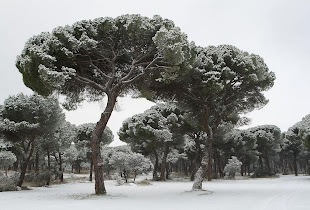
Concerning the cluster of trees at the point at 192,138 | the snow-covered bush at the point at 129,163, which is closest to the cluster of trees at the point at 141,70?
the cluster of trees at the point at 192,138

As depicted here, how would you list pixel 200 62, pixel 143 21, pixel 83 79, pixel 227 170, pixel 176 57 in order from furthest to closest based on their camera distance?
pixel 227 170
pixel 200 62
pixel 83 79
pixel 143 21
pixel 176 57

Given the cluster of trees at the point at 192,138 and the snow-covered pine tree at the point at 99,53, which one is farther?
the cluster of trees at the point at 192,138

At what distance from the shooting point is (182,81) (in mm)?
18578

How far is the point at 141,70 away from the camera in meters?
18.4

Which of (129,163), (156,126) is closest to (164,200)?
(129,163)

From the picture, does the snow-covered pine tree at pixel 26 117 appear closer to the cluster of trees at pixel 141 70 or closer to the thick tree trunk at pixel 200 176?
the cluster of trees at pixel 141 70

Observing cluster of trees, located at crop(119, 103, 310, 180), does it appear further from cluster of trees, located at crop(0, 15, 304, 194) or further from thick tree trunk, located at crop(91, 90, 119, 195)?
thick tree trunk, located at crop(91, 90, 119, 195)

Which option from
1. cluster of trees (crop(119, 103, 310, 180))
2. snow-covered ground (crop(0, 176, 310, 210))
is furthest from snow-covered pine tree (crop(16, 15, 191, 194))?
cluster of trees (crop(119, 103, 310, 180))

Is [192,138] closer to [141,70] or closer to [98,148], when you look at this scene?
[141,70]

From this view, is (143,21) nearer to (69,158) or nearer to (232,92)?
(232,92)

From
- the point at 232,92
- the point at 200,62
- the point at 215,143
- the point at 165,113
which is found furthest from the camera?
the point at 215,143

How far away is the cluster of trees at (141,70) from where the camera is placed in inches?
580

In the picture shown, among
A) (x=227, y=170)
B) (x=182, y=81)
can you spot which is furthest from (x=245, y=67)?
(x=227, y=170)

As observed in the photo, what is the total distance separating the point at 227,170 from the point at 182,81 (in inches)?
1059
